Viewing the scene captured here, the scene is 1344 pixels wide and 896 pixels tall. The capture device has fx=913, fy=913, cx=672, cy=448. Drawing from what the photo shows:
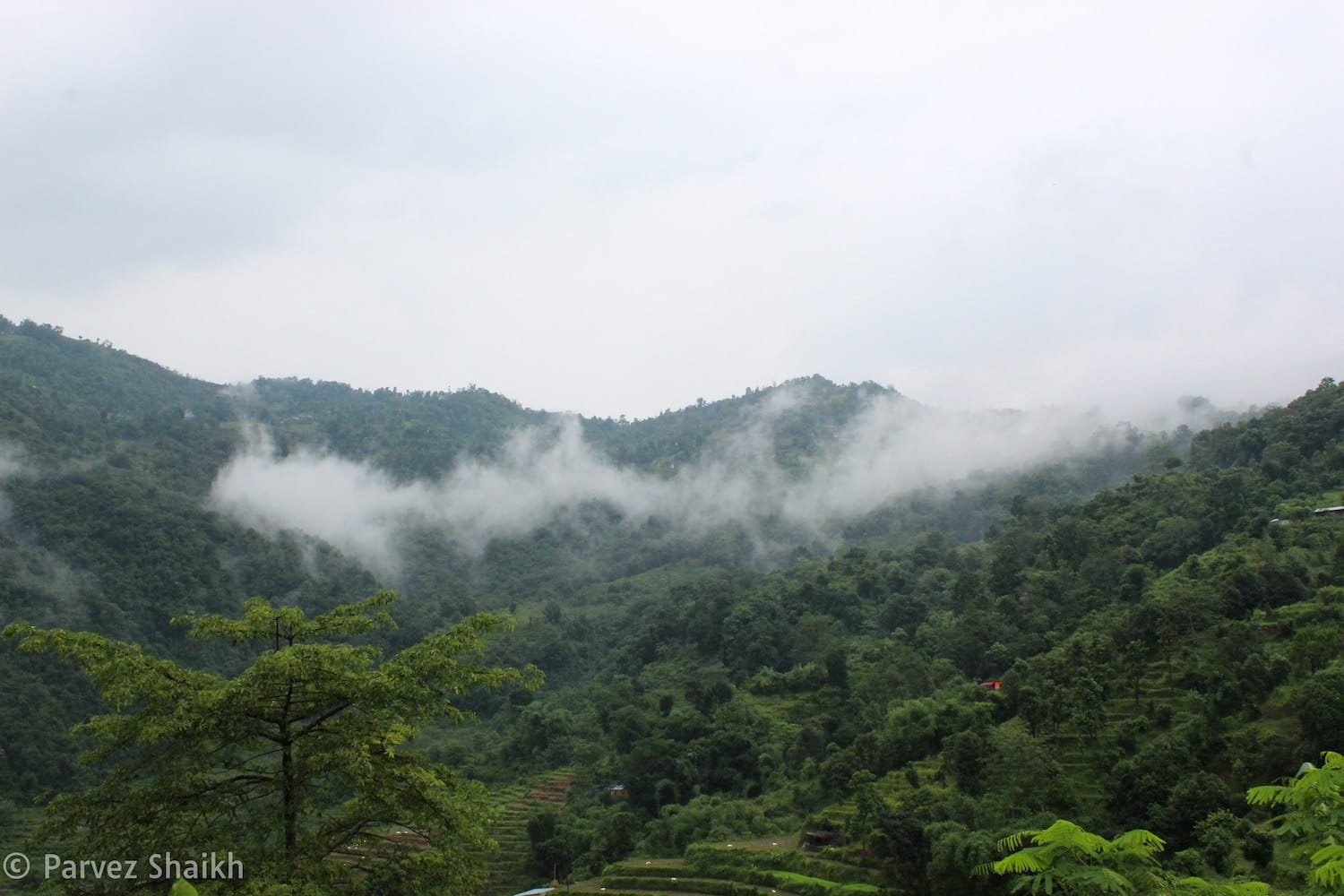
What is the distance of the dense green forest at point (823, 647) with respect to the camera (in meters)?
25.0

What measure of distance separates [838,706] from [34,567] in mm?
51583

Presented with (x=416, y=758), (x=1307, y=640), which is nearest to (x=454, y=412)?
(x=1307, y=640)

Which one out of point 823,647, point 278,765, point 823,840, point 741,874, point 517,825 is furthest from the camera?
point 823,647

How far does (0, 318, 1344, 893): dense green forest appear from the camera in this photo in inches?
986

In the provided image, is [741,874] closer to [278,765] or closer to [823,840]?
[823,840]

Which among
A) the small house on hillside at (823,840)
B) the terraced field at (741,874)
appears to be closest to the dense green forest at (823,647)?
the terraced field at (741,874)

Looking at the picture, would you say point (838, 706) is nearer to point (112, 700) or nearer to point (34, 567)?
point (112, 700)

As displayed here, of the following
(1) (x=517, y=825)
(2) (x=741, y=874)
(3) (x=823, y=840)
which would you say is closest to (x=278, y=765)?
(2) (x=741, y=874)

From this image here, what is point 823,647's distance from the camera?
172ft

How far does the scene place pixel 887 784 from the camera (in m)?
31.5

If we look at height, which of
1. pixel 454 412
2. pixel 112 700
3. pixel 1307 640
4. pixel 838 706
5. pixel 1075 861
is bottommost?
pixel 838 706

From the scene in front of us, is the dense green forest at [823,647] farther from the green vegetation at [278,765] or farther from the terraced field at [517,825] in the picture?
the green vegetation at [278,765]

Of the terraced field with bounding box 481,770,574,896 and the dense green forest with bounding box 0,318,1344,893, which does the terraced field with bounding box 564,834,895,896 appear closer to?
the dense green forest with bounding box 0,318,1344,893

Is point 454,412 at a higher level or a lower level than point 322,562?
higher
